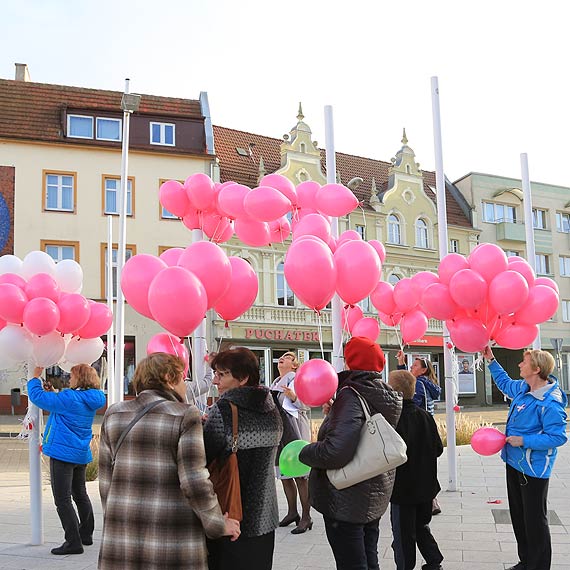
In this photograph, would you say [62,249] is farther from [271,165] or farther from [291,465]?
[291,465]

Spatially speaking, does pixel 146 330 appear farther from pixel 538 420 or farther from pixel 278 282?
pixel 538 420

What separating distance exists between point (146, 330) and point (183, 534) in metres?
25.3

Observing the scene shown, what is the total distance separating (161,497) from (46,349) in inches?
145

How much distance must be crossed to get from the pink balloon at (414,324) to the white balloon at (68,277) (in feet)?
12.4

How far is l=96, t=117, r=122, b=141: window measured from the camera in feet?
93.7

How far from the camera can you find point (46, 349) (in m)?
6.61

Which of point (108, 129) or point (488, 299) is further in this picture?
point (108, 129)

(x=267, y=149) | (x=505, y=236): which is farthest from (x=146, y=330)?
(x=505, y=236)

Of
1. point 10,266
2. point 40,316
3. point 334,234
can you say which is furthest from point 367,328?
point 10,266

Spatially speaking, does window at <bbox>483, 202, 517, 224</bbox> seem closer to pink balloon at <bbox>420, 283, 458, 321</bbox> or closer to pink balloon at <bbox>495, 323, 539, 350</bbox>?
pink balloon at <bbox>495, 323, 539, 350</bbox>

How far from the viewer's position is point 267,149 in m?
33.7

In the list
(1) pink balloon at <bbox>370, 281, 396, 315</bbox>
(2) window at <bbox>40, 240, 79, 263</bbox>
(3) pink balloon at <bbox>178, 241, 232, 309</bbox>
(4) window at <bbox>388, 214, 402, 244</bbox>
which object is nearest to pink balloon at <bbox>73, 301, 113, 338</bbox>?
(3) pink balloon at <bbox>178, 241, 232, 309</bbox>

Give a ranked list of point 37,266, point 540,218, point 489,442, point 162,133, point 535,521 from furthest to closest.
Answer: point 540,218, point 162,133, point 37,266, point 489,442, point 535,521

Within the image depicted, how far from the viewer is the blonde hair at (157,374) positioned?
350 cm
